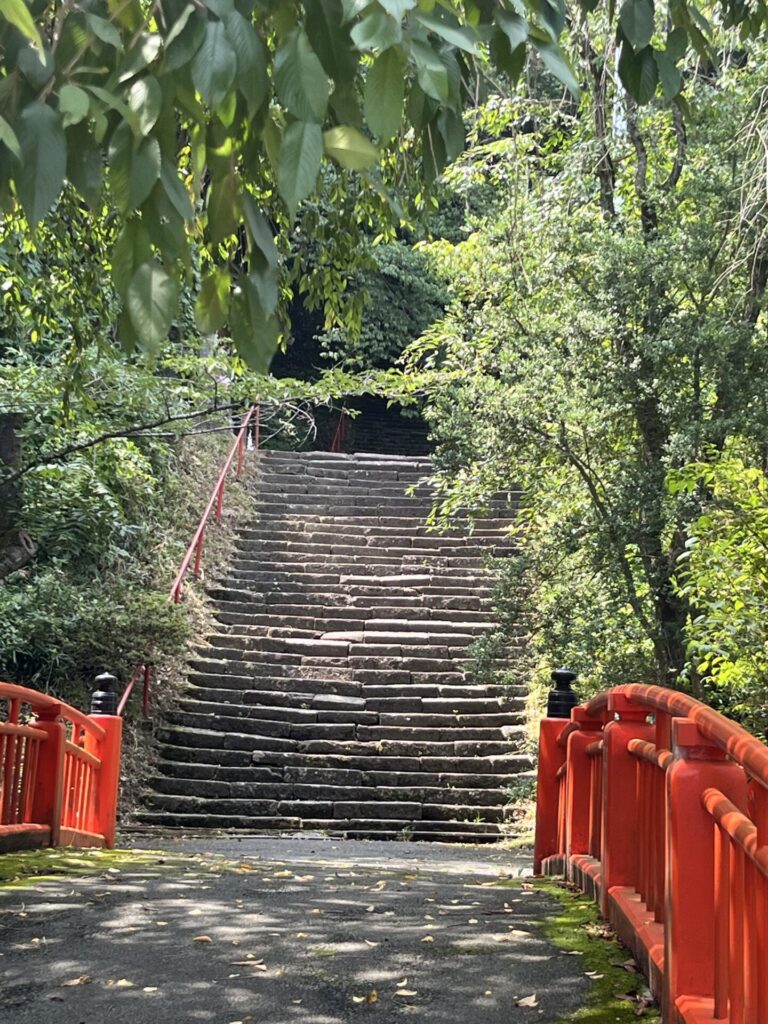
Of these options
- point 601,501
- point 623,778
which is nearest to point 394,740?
point 601,501

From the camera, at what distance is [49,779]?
6.98m

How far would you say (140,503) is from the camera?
14.4 m

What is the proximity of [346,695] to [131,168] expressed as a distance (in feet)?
36.2

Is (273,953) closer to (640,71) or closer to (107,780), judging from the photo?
(640,71)

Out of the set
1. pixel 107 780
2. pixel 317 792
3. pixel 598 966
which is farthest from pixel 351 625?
pixel 598 966

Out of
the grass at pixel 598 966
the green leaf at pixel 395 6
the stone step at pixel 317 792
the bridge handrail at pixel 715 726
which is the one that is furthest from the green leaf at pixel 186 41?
the stone step at pixel 317 792

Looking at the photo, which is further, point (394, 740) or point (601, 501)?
point (394, 740)

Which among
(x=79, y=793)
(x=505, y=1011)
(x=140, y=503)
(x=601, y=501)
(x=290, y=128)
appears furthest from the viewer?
(x=140, y=503)

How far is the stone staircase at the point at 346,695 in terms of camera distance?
10.9 meters

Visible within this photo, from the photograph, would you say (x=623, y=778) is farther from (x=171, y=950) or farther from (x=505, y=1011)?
(x=171, y=950)

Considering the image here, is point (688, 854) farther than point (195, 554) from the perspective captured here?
No

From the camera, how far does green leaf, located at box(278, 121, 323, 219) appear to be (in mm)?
1766

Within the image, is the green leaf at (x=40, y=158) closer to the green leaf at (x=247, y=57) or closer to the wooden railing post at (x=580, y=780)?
the green leaf at (x=247, y=57)

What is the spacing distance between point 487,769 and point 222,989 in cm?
810
